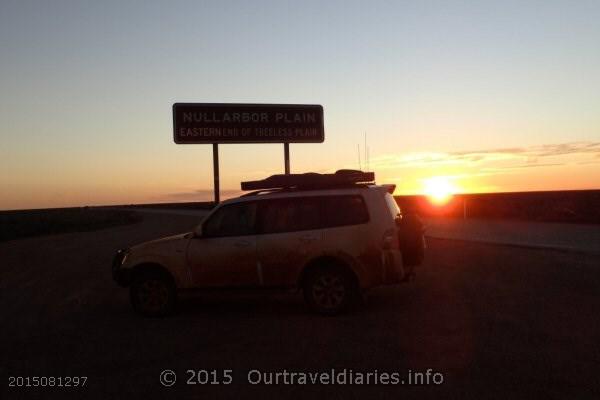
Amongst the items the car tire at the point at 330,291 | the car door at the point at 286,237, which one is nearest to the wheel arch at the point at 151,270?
the car door at the point at 286,237

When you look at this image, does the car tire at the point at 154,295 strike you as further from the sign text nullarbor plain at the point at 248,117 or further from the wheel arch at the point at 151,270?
the sign text nullarbor plain at the point at 248,117

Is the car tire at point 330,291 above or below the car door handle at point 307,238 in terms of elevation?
below

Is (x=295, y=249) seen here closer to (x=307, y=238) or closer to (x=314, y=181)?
(x=307, y=238)

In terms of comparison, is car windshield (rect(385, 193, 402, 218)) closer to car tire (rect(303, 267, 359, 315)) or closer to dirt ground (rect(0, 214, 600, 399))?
car tire (rect(303, 267, 359, 315))

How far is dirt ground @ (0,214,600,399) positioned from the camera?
6262mm

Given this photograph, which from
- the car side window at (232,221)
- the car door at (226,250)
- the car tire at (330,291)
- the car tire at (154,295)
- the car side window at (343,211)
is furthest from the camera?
the car tire at (154,295)

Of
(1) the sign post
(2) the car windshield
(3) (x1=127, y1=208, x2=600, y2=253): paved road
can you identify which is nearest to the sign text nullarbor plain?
(1) the sign post

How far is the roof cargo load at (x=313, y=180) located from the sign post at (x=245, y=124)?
13264 millimetres

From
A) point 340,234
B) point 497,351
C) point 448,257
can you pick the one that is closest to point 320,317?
point 340,234

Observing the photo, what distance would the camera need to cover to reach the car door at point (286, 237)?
998 cm

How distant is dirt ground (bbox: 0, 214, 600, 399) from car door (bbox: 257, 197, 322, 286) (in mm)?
558

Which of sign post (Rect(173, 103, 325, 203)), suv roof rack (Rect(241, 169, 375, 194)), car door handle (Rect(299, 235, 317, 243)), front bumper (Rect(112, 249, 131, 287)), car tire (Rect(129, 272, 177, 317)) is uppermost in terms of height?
sign post (Rect(173, 103, 325, 203))

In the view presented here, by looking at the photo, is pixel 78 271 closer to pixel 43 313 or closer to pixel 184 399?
pixel 43 313

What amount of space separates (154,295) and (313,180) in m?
2.86
